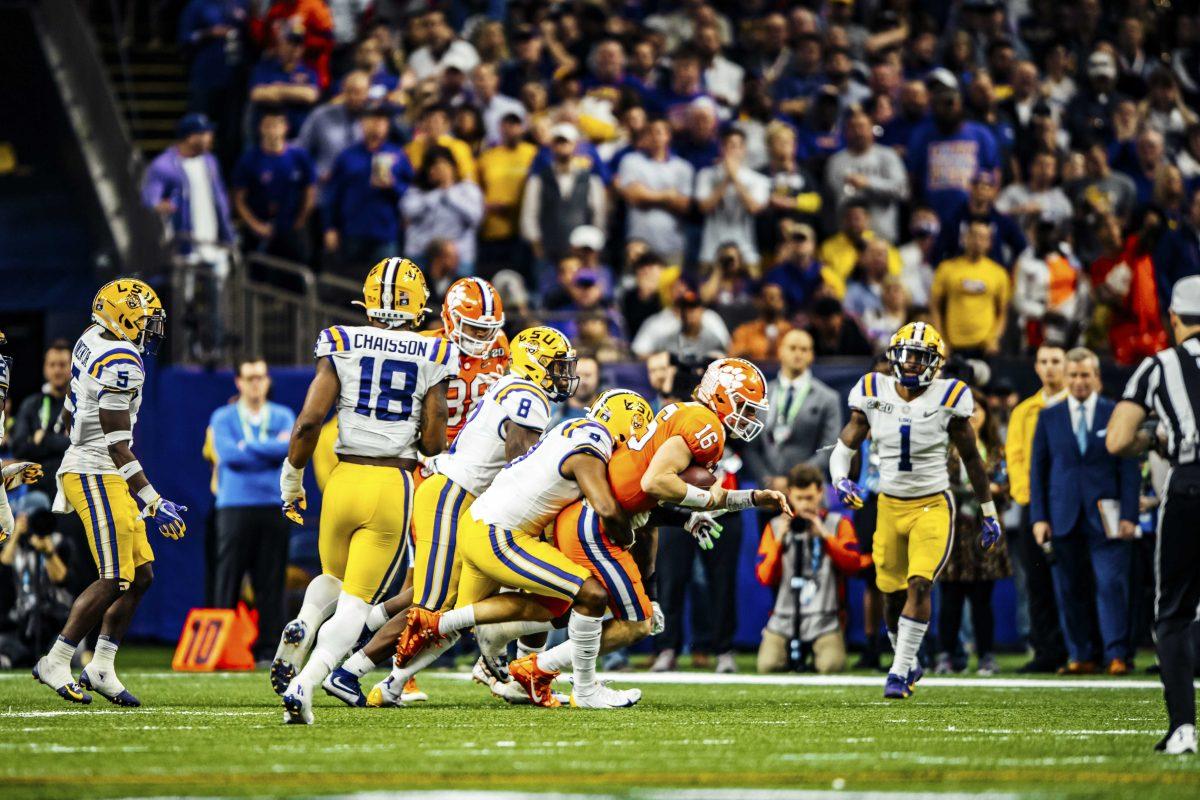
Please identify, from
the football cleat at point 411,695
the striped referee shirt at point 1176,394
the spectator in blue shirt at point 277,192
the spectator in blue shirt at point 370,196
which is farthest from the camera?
the spectator in blue shirt at point 277,192

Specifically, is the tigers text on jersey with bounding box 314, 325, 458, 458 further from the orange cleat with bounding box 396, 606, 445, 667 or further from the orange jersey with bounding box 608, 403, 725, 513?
the orange jersey with bounding box 608, 403, 725, 513

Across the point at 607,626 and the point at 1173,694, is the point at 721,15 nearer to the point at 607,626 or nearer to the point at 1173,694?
the point at 607,626

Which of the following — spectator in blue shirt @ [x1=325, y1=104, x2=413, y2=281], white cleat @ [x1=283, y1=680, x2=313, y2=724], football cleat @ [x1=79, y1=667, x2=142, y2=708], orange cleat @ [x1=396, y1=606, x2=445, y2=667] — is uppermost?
spectator in blue shirt @ [x1=325, y1=104, x2=413, y2=281]

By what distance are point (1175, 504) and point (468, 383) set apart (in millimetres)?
4458

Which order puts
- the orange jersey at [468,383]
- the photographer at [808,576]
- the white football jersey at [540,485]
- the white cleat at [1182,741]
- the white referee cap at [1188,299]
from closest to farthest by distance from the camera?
the white cleat at [1182,741]
the white referee cap at [1188,299]
the white football jersey at [540,485]
the orange jersey at [468,383]
the photographer at [808,576]

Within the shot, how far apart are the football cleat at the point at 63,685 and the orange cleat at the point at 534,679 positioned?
7.05 ft

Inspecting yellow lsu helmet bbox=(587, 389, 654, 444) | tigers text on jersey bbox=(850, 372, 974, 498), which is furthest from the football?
tigers text on jersey bbox=(850, 372, 974, 498)

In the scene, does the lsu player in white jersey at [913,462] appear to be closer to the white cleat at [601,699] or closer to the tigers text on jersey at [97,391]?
the white cleat at [601,699]

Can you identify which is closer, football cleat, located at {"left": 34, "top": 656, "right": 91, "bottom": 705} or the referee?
the referee

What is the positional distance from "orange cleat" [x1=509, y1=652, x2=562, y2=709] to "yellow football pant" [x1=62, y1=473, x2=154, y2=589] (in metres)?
2.02

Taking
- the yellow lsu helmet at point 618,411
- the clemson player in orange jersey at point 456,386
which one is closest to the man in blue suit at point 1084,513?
the yellow lsu helmet at point 618,411

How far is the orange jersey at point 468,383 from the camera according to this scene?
10453 mm

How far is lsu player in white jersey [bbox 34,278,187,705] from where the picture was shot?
31.0 feet

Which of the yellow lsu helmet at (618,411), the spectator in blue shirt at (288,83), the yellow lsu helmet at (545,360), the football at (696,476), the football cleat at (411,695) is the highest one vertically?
the spectator in blue shirt at (288,83)
